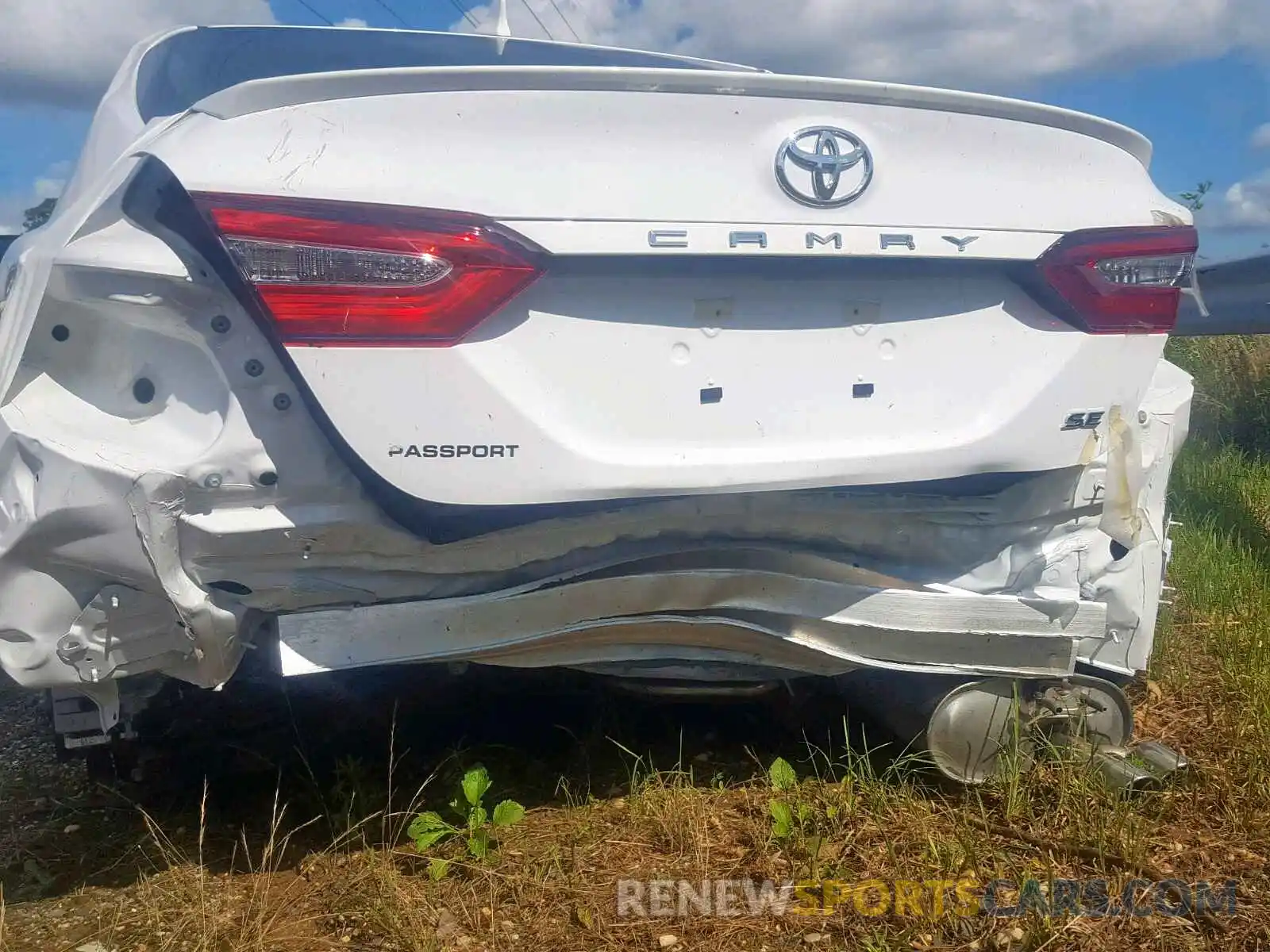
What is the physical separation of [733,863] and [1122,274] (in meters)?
1.49

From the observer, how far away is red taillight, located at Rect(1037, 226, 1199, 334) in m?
2.25

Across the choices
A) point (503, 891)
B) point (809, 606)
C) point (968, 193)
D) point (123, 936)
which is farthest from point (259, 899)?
point (968, 193)

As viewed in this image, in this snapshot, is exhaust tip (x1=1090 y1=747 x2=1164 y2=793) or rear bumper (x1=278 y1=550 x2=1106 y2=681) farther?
exhaust tip (x1=1090 y1=747 x2=1164 y2=793)

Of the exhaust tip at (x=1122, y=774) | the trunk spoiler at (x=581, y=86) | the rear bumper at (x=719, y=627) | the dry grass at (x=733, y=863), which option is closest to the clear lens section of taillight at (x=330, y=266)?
the trunk spoiler at (x=581, y=86)

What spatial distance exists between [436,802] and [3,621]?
1115 millimetres

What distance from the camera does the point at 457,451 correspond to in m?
1.92

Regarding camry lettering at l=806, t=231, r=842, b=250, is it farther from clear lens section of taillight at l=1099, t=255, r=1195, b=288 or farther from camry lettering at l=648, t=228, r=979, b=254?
clear lens section of taillight at l=1099, t=255, r=1195, b=288

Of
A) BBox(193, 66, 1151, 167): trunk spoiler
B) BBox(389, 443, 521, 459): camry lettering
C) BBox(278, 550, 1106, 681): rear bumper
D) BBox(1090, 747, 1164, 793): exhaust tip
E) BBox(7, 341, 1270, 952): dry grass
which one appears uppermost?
BBox(193, 66, 1151, 167): trunk spoiler

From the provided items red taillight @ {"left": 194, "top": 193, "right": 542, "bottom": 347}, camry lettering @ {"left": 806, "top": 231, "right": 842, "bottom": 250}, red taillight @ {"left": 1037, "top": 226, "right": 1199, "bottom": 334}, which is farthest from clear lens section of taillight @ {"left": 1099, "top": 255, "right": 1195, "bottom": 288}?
red taillight @ {"left": 194, "top": 193, "right": 542, "bottom": 347}

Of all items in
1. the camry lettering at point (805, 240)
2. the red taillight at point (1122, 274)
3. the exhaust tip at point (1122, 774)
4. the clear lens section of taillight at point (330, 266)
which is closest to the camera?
the clear lens section of taillight at point (330, 266)

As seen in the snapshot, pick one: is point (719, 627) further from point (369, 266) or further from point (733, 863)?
point (369, 266)

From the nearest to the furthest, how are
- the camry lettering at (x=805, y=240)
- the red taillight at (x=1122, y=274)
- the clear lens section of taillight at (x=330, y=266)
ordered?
1. the clear lens section of taillight at (x=330, y=266)
2. the camry lettering at (x=805, y=240)
3. the red taillight at (x=1122, y=274)

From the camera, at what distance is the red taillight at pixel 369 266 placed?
5.92 ft

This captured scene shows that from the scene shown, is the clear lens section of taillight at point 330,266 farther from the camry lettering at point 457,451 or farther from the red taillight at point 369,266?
the camry lettering at point 457,451
